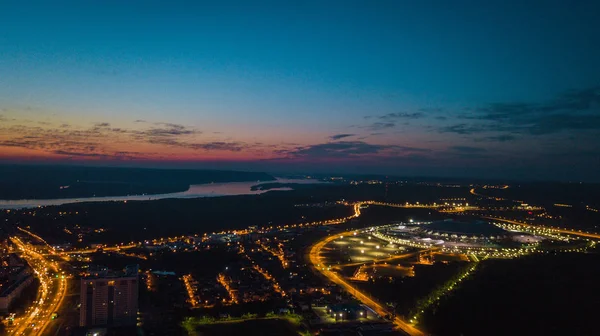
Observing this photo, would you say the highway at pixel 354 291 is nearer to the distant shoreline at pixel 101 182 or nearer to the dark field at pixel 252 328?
the dark field at pixel 252 328

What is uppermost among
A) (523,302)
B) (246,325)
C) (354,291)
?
(523,302)

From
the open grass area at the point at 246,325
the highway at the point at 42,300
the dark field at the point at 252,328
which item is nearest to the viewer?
the dark field at the point at 252,328

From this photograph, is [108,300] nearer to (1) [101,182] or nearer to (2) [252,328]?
(2) [252,328]

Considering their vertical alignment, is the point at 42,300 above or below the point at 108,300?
below

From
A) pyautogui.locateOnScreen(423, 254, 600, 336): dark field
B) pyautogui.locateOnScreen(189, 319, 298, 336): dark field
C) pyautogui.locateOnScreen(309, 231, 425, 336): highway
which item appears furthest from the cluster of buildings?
pyautogui.locateOnScreen(423, 254, 600, 336): dark field

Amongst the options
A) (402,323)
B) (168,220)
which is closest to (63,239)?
(168,220)

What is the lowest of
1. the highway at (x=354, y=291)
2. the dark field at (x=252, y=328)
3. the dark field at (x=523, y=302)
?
the dark field at (x=252, y=328)

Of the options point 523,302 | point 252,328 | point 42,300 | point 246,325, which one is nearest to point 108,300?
point 246,325

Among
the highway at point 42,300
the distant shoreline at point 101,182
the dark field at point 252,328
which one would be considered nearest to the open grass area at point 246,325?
the dark field at point 252,328

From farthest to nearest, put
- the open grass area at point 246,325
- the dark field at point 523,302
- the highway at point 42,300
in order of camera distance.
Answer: the highway at point 42,300
the dark field at point 523,302
the open grass area at point 246,325
